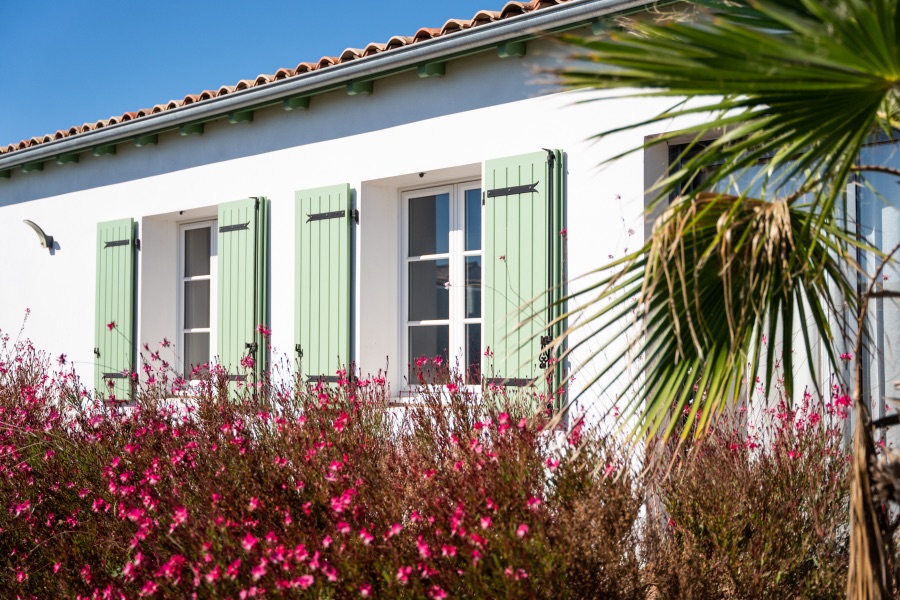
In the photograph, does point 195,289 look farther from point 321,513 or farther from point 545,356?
point 321,513

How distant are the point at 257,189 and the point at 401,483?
386cm

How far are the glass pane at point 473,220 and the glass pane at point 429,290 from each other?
239 mm

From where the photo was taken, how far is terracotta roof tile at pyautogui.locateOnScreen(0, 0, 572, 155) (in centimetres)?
545

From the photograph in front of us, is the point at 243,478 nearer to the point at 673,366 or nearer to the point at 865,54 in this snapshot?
the point at 673,366

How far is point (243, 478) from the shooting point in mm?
3639

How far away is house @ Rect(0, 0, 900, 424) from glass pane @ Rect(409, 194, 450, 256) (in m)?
0.01

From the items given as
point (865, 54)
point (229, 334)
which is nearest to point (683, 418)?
point (865, 54)

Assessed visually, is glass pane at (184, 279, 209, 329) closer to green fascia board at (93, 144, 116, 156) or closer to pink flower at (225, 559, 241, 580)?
green fascia board at (93, 144, 116, 156)

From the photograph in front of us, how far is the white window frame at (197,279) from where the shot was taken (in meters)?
7.69

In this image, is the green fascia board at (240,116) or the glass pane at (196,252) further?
the glass pane at (196,252)

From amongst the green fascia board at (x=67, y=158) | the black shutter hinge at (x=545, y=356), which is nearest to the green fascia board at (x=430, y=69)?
the black shutter hinge at (x=545, y=356)

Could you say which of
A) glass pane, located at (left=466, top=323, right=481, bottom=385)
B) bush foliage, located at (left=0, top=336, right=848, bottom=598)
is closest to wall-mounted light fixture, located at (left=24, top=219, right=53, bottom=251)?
bush foliage, located at (left=0, top=336, right=848, bottom=598)

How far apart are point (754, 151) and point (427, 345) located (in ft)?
13.7

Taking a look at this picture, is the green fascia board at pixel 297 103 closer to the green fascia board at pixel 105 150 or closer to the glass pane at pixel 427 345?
the glass pane at pixel 427 345
